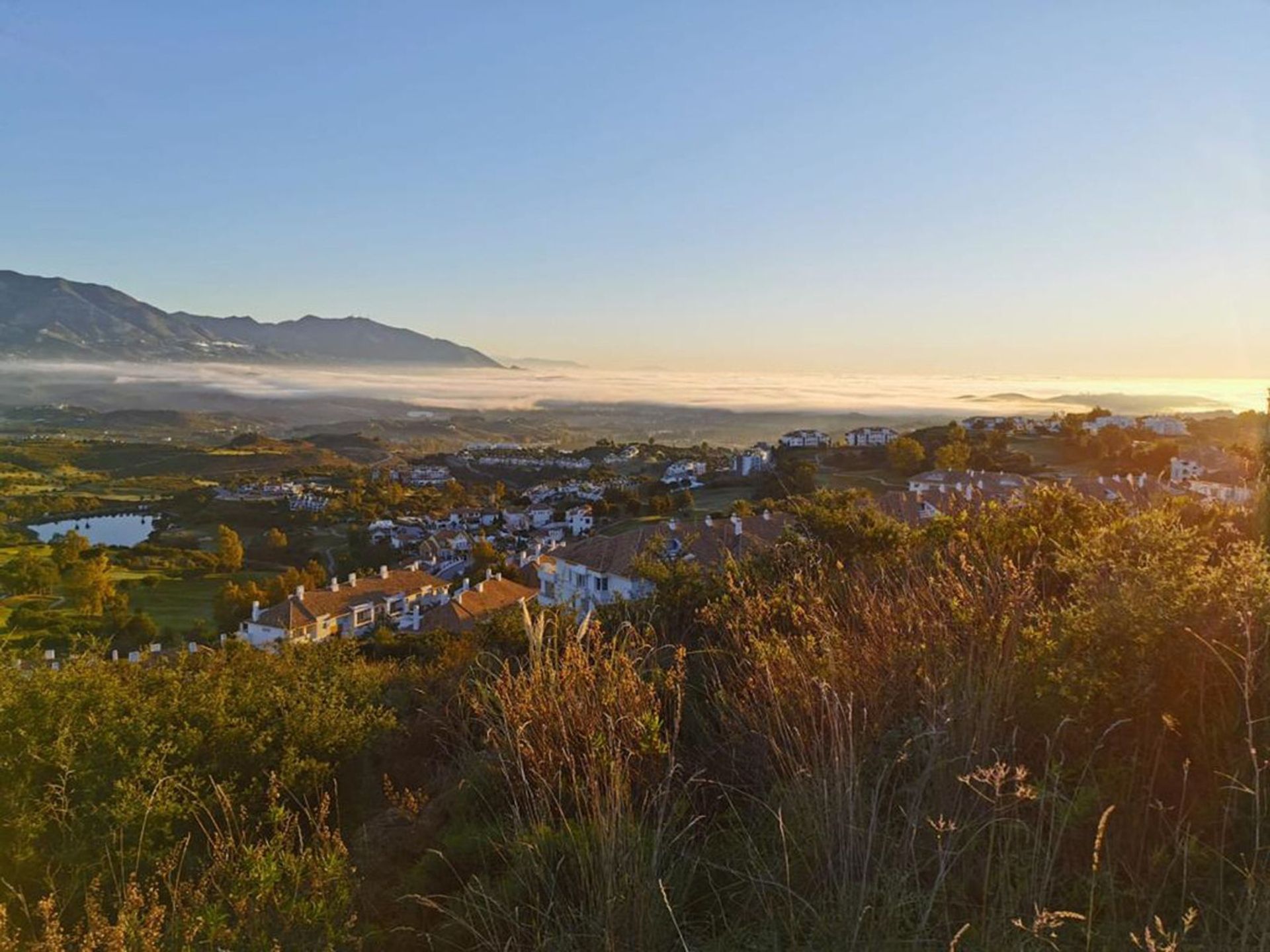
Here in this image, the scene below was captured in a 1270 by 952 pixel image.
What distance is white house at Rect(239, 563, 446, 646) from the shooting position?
27234 millimetres

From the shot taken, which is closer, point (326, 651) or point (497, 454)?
point (326, 651)

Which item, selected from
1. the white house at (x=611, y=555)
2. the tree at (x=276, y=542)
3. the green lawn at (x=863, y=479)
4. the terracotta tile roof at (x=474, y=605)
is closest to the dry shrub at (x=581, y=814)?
the white house at (x=611, y=555)

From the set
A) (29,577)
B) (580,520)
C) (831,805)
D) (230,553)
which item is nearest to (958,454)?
(580,520)

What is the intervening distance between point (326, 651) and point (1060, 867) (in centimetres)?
942

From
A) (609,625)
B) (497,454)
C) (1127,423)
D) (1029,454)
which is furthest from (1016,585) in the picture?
(497,454)

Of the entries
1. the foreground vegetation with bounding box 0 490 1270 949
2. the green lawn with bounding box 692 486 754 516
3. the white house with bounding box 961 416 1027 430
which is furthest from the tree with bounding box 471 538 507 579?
the foreground vegetation with bounding box 0 490 1270 949

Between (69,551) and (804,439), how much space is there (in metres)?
58.9

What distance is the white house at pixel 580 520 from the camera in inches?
1892

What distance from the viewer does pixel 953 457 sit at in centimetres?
3950

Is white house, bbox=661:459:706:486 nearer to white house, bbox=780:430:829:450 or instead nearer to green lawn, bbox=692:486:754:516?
green lawn, bbox=692:486:754:516

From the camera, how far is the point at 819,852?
2092 mm

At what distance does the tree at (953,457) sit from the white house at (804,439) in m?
23.1

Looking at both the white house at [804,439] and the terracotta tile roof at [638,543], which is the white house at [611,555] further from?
the white house at [804,439]

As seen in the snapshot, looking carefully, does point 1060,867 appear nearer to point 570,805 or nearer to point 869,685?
point 869,685
